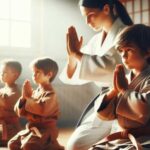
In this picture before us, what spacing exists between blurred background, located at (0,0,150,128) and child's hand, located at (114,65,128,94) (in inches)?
110

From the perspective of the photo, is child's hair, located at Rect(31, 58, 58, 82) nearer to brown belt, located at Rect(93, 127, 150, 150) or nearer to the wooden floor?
brown belt, located at Rect(93, 127, 150, 150)

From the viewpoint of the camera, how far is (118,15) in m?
1.96

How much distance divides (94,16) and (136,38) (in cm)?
43

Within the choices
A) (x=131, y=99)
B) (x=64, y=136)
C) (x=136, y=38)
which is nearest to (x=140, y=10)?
(x=64, y=136)

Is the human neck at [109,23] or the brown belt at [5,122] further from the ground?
the human neck at [109,23]

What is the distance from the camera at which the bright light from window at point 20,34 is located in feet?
14.0

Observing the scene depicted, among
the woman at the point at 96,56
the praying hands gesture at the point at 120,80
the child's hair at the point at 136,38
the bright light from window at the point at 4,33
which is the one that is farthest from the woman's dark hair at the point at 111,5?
the bright light from window at the point at 4,33

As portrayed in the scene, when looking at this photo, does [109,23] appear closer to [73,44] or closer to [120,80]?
[73,44]

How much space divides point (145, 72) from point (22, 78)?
2.78 metres

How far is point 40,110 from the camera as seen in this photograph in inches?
85.7

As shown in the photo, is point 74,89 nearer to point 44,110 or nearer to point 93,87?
point 93,87

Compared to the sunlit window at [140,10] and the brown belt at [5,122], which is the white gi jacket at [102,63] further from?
the sunlit window at [140,10]

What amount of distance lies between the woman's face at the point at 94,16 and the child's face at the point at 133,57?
406mm

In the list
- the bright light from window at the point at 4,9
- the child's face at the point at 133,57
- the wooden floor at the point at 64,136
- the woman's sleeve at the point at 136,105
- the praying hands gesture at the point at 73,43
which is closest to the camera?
the woman's sleeve at the point at 136,105
